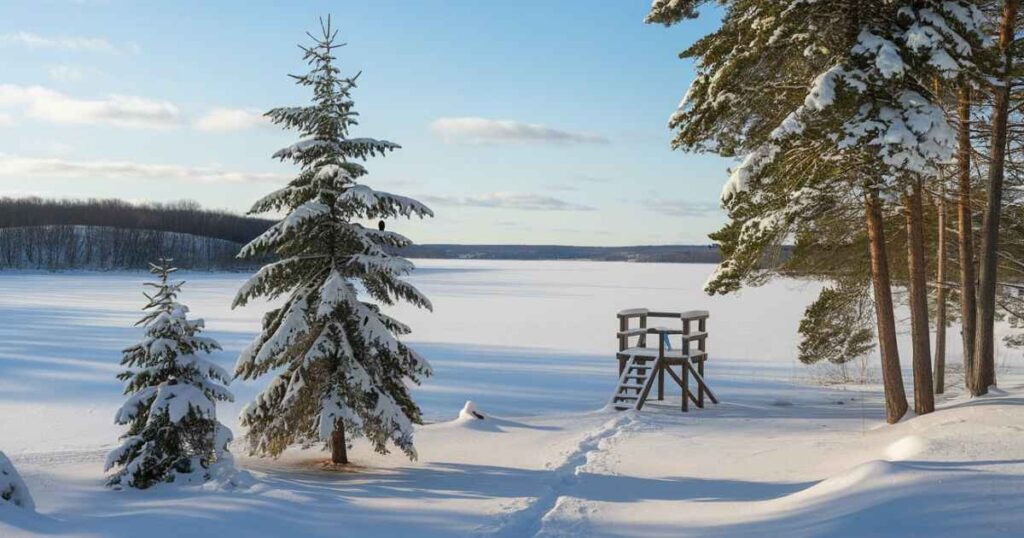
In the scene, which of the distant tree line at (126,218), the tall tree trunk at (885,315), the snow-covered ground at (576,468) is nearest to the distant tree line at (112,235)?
the distant tree line at (126,218)

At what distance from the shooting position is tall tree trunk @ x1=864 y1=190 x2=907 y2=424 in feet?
40.1

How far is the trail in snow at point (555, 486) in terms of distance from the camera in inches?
298

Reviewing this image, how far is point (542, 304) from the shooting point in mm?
51156

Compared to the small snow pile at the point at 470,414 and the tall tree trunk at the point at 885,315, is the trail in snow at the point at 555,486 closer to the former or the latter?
the small snow pile at the point at 470,414

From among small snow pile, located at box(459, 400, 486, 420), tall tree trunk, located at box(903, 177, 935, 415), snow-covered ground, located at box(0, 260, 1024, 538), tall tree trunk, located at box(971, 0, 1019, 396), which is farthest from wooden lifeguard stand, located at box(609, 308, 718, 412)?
tall tree trunk, located at box(971, 0, 1019, 396)

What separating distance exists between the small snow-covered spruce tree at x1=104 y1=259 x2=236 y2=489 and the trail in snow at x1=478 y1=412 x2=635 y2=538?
361 centimetres

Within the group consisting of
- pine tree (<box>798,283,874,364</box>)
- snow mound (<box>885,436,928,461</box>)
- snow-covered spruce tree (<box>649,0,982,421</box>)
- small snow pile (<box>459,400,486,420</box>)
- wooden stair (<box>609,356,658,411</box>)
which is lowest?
small snow pile (<box>459,400,486,420</box>)

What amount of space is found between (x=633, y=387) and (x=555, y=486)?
24.7ft

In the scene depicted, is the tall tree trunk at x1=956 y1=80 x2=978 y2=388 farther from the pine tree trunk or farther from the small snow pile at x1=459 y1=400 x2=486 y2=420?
the pine tree trunk

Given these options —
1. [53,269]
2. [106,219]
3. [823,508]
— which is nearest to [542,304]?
[823,508]

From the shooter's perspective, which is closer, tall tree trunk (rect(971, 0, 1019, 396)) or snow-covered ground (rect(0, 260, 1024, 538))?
snow-covered ground (rect(0, 260, 1024, 538))

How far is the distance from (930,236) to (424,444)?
45.6 ft

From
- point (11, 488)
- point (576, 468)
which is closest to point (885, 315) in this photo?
point (576, 468)

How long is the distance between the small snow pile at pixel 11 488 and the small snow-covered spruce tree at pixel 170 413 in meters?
1.49
